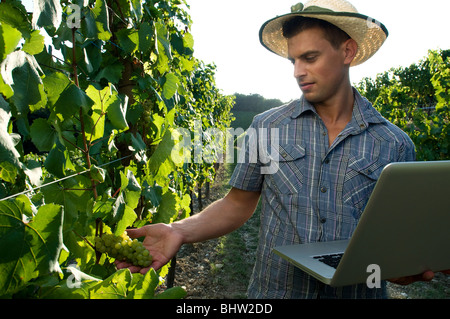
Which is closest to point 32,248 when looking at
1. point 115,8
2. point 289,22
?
point 115,8

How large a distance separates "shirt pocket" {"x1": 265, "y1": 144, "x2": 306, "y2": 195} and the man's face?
0.91 feet

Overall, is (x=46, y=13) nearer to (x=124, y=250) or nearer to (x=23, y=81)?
(x=23, y=81)

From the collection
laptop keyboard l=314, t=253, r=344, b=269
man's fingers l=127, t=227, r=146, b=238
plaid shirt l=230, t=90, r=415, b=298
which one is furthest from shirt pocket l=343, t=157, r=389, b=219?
man's fingers l=127, t=227, r=146, b=238

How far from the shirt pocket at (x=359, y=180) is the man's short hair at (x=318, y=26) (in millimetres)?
604

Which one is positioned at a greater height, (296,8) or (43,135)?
(296,8)

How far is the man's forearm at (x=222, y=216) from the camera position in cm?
167

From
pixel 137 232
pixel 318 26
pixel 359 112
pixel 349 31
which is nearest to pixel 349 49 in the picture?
pixel 349 31

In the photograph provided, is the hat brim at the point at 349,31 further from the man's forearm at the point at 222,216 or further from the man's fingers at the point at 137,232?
the man's fingers at the point at 137,232

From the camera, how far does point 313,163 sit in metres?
1.72

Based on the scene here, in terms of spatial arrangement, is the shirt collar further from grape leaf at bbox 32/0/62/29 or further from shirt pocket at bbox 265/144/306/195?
grape leaf at bbox 32/0/62/29

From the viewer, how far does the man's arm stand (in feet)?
4.77

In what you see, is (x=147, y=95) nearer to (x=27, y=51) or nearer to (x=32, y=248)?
(x=27, y=51)

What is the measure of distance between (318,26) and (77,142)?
1.27m
